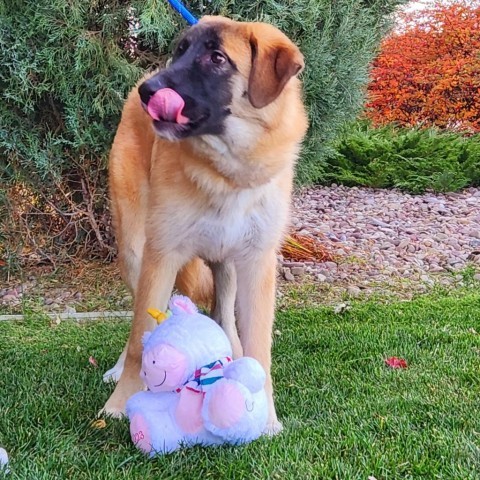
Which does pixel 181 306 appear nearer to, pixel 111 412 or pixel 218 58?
pixel 111 412

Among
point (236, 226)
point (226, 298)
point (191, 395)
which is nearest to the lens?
point (191, 395)

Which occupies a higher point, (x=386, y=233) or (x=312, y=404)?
(x=312, y=404)

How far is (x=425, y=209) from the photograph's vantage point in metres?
9.09

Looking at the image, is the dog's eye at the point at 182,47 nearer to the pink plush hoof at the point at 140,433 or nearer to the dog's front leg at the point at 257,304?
the dog's front leg at the point at 257,304

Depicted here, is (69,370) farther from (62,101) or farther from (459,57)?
(459,57)

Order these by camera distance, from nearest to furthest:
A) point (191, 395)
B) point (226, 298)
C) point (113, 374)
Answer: point (191, 395)
point (113, 374)
point (226, 298)

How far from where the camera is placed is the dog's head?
2.63 meters

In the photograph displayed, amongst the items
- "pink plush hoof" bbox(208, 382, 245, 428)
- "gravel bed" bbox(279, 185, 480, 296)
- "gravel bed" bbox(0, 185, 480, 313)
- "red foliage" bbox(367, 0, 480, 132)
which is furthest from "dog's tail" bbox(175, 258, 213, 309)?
"red foliage" bbox(367, 0, 480, 132)

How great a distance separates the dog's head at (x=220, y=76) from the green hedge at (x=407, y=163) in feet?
24.2

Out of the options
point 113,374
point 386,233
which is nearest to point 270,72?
point 113,374

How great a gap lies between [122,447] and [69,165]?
3.46 m

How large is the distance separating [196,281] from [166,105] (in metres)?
1.36

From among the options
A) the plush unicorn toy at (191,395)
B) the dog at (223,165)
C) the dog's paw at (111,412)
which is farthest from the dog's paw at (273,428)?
the dog's paw at (111,412)

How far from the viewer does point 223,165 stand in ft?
9.37
